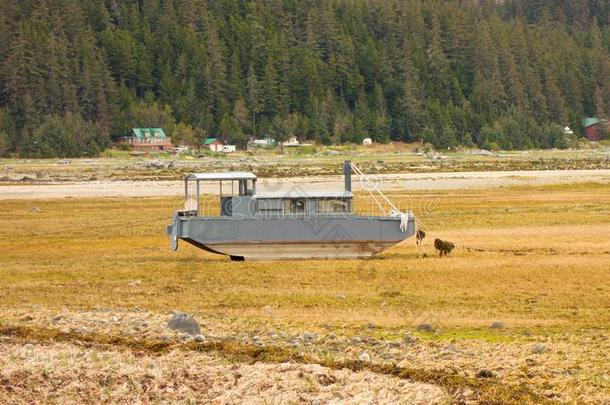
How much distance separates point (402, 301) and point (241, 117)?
135782 millimetres

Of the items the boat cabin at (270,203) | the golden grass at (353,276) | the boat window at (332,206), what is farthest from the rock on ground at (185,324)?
the boat window at (332,206)

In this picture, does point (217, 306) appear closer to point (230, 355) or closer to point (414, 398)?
point (230, 355)

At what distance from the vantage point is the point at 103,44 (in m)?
171

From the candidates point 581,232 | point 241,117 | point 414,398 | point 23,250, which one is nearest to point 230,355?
point 414,398

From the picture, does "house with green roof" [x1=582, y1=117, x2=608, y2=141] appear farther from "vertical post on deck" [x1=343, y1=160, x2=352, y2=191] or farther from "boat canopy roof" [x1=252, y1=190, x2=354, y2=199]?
"boat canopy roof" [x1=252, y1=190, x2=354, y2=199]

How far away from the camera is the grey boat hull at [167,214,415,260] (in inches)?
1203

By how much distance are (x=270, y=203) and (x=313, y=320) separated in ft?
36.9

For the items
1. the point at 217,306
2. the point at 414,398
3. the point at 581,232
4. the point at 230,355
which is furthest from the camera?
the point at 581,232

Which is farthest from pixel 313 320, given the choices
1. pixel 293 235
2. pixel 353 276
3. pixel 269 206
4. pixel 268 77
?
pixel 268 77

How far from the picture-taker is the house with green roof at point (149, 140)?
14338 centimetres

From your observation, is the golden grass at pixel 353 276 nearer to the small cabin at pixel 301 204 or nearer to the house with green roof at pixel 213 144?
the small cabin at pixel 301 204

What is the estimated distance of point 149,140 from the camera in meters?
144

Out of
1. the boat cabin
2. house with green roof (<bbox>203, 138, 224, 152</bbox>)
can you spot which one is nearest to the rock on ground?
the boat cabin

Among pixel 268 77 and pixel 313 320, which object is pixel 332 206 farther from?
pixel 268 77
